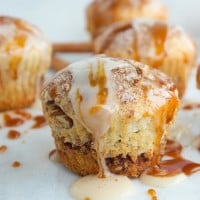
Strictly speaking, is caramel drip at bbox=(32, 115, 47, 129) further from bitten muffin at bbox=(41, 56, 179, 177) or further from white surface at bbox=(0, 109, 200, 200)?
bitten muffin at bbox=(41, 56, 179, 177)

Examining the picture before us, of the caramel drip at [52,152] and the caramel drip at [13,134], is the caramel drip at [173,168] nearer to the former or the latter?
the caramel drip at [52,152]

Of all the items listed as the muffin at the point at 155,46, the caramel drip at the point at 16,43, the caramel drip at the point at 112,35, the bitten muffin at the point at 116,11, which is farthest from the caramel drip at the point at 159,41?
the bitten muffin at the point at 116,11

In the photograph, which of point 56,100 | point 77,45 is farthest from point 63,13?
point 56,100

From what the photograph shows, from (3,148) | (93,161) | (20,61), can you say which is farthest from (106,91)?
(20,61)

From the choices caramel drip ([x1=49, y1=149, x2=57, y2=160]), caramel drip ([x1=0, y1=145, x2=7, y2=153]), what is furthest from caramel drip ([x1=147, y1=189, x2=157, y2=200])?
caramel drip ([x1=0, y1=145, x2=7, y2=153])

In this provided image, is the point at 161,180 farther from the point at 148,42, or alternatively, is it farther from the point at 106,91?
the point at 148,42
